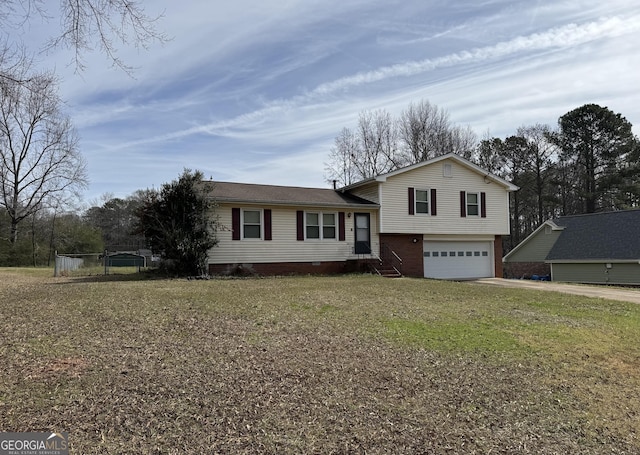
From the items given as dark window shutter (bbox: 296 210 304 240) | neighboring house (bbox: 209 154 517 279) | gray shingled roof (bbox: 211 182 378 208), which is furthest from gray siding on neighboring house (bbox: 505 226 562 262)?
dark window shutter (bbox: 296 210 304 240)

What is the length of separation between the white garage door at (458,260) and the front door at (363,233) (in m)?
3.39

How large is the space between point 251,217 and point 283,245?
175cm

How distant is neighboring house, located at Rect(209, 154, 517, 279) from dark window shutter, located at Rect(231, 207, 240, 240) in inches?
1.5

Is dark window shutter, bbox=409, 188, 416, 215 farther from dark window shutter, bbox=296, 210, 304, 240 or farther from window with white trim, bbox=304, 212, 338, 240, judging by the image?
dark window shutter, bbox=296, 210, 304, 240

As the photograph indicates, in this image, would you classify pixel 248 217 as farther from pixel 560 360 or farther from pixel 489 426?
pixel 489 426

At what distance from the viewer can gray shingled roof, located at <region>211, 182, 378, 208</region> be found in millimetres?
17766

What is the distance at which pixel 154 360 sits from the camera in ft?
16.8

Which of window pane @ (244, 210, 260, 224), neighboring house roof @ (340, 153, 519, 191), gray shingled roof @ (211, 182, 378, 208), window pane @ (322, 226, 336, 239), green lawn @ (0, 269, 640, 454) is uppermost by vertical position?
neighboring house roof @ (340, 153, 519, 191)

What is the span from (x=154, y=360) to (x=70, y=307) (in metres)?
3.75

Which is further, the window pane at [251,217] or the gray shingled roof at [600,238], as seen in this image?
the gray shingled roof at [600,238]

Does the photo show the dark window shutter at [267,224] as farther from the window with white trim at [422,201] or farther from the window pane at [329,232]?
the window with white trim at [422,201]

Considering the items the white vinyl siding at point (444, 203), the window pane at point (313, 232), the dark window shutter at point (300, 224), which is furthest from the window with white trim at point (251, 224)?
the white vinyl siding at point (444, 203)

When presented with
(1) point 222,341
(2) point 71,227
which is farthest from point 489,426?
(2) point 71,227

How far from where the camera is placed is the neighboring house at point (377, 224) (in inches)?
708
